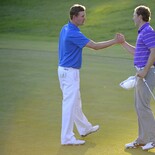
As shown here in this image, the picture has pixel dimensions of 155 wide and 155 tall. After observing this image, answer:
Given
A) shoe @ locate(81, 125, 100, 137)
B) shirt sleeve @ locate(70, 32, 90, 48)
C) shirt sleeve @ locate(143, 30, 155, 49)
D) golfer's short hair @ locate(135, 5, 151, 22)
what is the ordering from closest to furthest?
shirt sleeve @ locate(143, 30, 155, 49) < golfer's short hair @ locate(135, 5, 151, 22) < shirt sleeve @ locate(70, 32, 90, 48) < shoe @ locate(81, 125, 100, 137)

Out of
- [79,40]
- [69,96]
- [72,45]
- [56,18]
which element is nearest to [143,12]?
[79,40]

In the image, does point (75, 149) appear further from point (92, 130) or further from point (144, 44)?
point (144, 44)

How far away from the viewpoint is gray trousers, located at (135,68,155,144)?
21.5 ft

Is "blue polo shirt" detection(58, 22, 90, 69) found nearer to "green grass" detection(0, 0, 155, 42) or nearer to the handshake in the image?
the handshake

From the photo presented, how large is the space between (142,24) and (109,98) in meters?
3.95

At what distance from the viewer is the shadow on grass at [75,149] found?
6539 millimetres

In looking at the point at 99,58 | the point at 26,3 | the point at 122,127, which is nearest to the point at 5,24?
the point at 26,3

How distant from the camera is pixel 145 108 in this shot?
657 cm

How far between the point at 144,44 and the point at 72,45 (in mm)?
988

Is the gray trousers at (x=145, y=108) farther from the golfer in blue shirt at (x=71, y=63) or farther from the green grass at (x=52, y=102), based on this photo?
the golfer in blue shirt at (x=71, y=63)

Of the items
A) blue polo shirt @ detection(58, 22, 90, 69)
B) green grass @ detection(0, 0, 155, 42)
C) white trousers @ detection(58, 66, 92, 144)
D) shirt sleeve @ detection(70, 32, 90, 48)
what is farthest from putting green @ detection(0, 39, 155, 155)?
green grass @ detection(0, 0, 155, 42)

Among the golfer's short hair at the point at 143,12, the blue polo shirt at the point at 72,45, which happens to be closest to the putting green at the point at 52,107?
the blue polo shirt at the point at 72,45

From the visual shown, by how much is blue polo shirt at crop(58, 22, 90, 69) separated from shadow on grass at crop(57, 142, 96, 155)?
1.04m

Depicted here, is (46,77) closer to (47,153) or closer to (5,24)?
A: (47,153)
